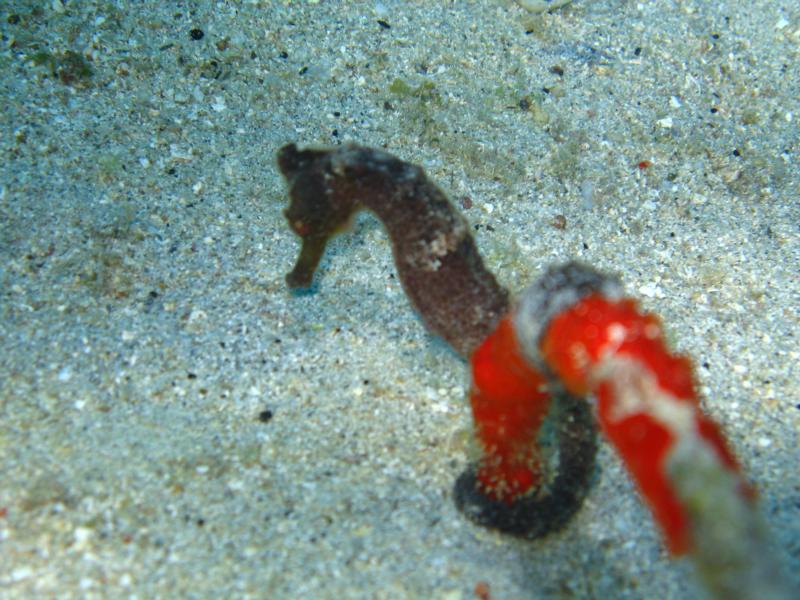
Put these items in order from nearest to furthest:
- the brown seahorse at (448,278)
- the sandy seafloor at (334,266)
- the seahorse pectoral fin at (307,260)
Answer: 1. the sandy seafloor at (334,266)
2. the brown seahorse at (448,278)
3. the seahorse pectoral fin at (307,260)

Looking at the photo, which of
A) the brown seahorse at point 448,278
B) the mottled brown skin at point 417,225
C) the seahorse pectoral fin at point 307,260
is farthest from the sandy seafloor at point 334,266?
the mottled brown skin at point 417,225

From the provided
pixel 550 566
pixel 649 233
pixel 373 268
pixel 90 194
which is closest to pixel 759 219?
pixel 649 233

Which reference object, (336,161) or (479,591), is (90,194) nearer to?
(336,161)

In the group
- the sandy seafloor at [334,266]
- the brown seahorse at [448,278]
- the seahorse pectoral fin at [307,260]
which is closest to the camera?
the sandy seafloor at [334,266]

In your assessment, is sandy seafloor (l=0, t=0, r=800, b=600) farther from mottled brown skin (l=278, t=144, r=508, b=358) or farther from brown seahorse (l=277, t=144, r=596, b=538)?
mottled brown skin (l=278, t=144, r=508, b=358)

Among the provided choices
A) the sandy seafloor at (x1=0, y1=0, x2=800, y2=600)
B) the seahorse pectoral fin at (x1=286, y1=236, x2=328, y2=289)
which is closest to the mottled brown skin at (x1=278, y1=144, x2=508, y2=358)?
the seahorse pectoral fin at (x1=286, y1=236, x2=328, y2=289)

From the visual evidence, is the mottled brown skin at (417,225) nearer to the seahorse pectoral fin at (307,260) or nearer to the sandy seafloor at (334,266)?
the seahorse pectoral fin at (307,260)

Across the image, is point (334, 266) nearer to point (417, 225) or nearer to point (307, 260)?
point (307, 260)
